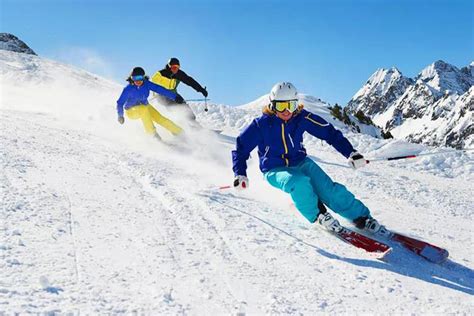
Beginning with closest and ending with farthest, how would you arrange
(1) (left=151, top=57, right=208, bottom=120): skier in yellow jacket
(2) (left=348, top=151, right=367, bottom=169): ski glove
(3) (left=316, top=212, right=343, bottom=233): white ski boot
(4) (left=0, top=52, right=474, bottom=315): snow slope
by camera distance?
1. (4) (left=0, top=52, right=474, bottom=315): snow slope
2. (3) (left=316, top=212, right=343, bottom=233): white ski boot
3. (2) (left=348, top=151, right=367, bottom=169): ski glove
4. (1) (left=151, top=57, right=208, bottom=120): skier in yellow jacket

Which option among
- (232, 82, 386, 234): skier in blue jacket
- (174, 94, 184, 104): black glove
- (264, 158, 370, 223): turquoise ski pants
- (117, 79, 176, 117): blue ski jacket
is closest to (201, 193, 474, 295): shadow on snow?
(264, 158, 370, 223): turquoise ski pants

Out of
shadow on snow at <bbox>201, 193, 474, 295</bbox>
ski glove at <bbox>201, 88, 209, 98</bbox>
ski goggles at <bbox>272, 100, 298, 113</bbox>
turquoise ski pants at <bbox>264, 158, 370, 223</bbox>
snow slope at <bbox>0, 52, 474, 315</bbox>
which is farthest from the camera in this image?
ski glove at <bbox>201, 88, 209, 98</bbox>

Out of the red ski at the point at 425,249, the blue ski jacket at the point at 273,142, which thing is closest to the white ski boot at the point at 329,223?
the red ski at the point at 425,249

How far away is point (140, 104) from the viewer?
10539 mm

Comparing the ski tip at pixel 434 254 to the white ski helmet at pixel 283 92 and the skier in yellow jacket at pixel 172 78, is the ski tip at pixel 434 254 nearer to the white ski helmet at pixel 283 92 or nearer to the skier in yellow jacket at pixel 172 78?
the white ski helmet at pixel 283 92

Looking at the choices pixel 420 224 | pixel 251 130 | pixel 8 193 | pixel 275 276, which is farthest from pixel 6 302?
pixel 420 224

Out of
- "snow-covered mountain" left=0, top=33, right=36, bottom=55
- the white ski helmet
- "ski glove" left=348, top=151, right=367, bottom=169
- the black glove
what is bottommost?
"ski glove" left=348, top=151, right=367, bottom=169

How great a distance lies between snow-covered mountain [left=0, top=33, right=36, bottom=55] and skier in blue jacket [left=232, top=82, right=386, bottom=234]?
1316 inches

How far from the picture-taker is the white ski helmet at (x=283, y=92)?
564 centimetres

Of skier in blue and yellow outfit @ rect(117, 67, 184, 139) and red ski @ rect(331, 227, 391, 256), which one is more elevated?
skier in blue and yellow outfit @ rect(117, 67, 184, 139)

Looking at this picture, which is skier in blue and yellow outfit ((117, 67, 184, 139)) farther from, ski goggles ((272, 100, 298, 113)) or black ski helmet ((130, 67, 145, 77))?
ski goggles ((272, 100, 298, 113))

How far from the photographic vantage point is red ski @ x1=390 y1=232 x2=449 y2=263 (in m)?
4.50

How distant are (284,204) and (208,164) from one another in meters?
2.64

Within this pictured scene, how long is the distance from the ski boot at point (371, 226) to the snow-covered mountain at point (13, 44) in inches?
1363
